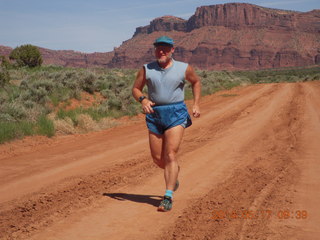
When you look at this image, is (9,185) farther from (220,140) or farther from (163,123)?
(220,140)

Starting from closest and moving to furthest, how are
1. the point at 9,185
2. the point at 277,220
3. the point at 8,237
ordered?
1. the point at 8,237
2. the point at 277,220
3. the point at 9,185

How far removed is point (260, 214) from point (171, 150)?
126cm

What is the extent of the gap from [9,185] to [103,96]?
1062 cm

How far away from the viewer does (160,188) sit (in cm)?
565

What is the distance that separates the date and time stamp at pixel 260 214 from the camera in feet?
14.0

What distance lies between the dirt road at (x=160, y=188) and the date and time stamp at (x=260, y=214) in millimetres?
11

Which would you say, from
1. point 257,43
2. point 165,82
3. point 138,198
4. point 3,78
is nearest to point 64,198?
point 138,198

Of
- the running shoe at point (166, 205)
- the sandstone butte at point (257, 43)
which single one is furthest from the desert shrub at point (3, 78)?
the sandstone butte at point (257, 43)

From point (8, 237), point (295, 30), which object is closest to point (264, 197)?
point (8, 237)

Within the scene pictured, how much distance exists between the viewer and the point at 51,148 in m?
9.25

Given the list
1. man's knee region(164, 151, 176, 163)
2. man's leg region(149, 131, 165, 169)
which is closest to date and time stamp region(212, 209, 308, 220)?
man's knee region(164, 151, 176, 163)

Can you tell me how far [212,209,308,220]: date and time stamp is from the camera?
4.27 metres

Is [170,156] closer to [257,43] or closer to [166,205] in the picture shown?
[166,205]

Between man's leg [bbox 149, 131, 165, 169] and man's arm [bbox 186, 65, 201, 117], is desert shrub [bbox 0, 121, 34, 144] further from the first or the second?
man's arm [bbox 186, 65, 201, 117]
